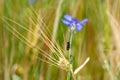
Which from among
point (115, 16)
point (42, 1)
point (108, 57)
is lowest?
point (108, 57)

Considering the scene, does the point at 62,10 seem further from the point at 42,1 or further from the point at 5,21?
the point at 5,21

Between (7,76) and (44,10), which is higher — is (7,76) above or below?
below

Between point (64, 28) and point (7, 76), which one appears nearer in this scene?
point (7, 76)

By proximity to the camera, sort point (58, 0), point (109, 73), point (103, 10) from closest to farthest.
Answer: point (109, 73) → point (58, 0) → point (103, 10)

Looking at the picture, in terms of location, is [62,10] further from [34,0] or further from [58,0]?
[34,0]

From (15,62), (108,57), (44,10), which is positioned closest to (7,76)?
(15,62)

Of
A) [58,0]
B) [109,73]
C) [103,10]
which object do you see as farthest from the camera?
[103,10]
